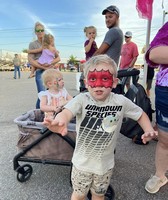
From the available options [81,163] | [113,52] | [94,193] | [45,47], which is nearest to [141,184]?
[94,193]

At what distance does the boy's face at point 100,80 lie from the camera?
50.3 inches

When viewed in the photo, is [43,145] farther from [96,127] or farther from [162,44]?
[162,44]

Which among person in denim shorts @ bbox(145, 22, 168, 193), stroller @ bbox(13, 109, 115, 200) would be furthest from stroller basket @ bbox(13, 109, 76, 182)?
person in denim shorts @ bbox(145, 22, 168, 193)

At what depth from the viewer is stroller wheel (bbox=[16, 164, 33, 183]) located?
74.8 inches

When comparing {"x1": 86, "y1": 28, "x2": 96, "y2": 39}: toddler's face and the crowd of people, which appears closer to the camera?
the crowd of people

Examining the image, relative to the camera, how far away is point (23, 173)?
194 centimetres

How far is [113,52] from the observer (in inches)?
97.1

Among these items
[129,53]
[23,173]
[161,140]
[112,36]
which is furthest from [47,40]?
[129,53]

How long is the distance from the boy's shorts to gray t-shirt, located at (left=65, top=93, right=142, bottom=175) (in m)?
0.04

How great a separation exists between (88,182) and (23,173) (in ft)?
2.61

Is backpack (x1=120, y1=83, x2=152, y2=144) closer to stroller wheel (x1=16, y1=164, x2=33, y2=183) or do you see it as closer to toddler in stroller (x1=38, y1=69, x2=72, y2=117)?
toddler in stroller (x1=38, y1=69, x2=72, y2=117)

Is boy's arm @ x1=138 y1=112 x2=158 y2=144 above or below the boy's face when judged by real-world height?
below

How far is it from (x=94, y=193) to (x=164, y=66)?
39.4 inches

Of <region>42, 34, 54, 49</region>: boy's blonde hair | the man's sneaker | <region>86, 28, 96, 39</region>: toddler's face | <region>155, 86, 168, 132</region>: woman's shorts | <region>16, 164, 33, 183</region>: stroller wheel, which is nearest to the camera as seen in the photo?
<region>155, 86, 168, 132</region>: woman's shorts
